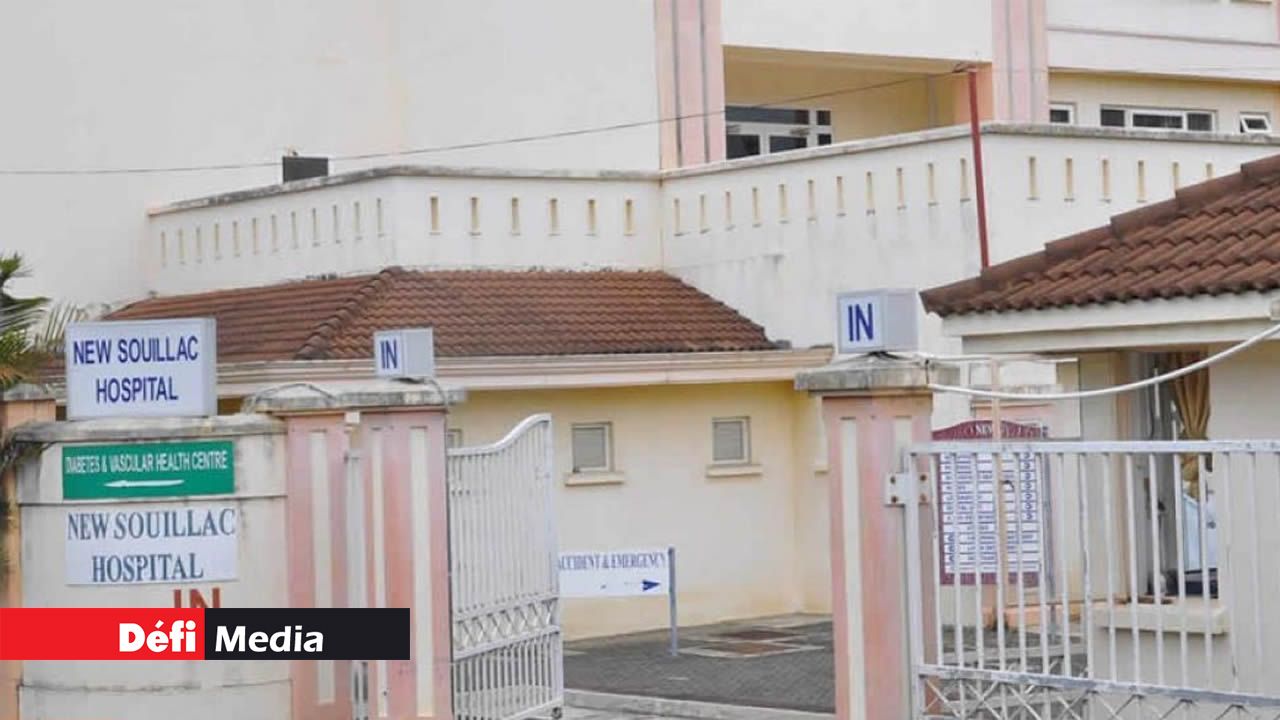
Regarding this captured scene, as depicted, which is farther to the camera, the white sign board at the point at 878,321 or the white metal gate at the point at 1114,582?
the white sign board at the point at 878,321

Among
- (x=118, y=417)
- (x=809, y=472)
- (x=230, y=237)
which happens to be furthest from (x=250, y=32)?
(x=118, y=417)

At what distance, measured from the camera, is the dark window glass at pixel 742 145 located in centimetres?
3181

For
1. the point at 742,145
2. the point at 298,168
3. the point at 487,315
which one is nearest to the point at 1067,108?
the point at 742,145

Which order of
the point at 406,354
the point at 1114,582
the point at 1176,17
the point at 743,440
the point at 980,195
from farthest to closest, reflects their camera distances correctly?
the point at 1176,17 < the point at 743,440 < the point at 980,195 < the point at 406,354 < the point at 1114,582

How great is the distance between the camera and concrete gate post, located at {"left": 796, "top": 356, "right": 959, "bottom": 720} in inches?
496

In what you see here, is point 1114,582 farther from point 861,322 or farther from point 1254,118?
point 1254,118

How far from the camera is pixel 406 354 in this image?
15203 millimetres

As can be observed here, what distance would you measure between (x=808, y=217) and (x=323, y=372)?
214 inches

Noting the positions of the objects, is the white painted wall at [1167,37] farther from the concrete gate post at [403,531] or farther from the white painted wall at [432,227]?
the concrete gate post at [403,531]

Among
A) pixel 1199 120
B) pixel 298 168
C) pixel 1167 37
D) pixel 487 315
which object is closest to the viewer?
pixel 487 315

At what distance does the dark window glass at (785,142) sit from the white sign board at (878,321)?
1986 centimetres

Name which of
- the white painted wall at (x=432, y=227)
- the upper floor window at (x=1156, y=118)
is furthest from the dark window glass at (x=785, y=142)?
the white painted wall at (x=432, y=227)

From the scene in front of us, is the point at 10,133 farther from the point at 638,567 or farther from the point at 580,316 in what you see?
the point at 638,567

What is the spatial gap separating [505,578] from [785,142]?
17.4 metres
